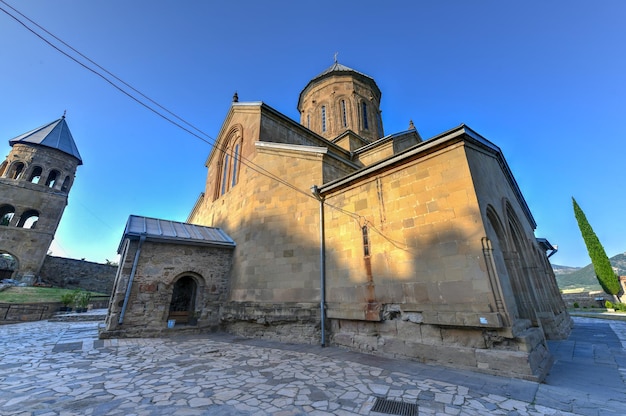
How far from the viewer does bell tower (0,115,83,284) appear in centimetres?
1917

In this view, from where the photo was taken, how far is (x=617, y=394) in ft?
11.2

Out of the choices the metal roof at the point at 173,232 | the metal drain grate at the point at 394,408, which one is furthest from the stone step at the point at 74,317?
the metal drain grate at the point at 394,408

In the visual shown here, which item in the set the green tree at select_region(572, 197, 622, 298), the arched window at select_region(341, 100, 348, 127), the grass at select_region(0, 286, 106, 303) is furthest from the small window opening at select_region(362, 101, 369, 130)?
the green tree at select_region(572, 197, 622, 298)

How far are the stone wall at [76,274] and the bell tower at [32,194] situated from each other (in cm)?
76

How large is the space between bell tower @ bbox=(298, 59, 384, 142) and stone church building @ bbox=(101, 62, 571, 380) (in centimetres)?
566

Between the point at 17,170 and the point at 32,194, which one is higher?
the point at 17,170

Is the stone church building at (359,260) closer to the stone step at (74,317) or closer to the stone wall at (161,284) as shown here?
the stone wall at (161,284)

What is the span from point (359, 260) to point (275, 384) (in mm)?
3579

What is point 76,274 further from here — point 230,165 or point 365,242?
point 365,242

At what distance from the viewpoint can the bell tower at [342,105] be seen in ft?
55.0

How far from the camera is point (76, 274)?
66.8 feet

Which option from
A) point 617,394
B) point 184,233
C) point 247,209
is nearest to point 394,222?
point 617,394

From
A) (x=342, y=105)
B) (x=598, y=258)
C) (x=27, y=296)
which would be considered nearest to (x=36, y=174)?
(x=27, y=296)

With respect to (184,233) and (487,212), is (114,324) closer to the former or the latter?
(184,233)
